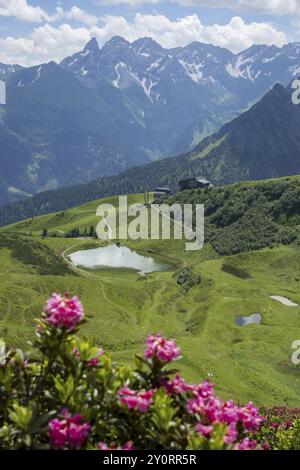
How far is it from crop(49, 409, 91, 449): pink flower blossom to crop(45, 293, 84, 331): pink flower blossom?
70.2 inches

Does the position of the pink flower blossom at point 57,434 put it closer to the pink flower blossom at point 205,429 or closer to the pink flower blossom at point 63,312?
the pink flower blossom at point 63,312

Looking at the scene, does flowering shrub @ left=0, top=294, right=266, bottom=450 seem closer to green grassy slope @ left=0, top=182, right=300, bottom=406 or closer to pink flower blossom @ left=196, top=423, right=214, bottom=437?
pink flower blossom @ left=196, top=423, right=214, bottom=437

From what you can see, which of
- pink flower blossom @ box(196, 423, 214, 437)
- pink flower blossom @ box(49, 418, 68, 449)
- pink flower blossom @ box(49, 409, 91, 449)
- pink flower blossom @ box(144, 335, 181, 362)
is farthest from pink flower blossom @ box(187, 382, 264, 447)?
pink flower blossom @ box(49, 418, 68, 449)

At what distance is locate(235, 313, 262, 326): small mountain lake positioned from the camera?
109200mm

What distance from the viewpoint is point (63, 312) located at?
9.97m

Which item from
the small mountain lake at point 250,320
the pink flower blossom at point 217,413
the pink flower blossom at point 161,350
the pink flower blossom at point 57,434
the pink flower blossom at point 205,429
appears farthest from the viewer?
the small mountain lake at point 250,320

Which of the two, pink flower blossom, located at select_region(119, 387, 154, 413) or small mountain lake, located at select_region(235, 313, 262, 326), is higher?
pink flower blossom, located at select_region(119, 387, 154, 413)

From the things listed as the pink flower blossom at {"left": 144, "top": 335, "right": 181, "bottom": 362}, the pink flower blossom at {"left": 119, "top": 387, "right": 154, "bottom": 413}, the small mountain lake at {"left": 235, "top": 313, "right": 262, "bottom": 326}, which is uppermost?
the pink flower blossom at {"left": 144, "top": 335, "right": 181, "bottom": 362}

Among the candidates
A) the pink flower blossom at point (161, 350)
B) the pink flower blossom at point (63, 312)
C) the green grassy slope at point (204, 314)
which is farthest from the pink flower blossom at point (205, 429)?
the green grassy slope at point (204, 314)

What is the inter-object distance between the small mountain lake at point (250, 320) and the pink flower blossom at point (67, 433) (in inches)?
4010

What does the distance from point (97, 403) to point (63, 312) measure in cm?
209

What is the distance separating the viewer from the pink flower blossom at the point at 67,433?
9.25 metres

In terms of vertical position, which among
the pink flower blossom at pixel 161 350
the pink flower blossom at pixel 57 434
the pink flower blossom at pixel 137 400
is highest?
the pink flower blossom at pixel 161 350

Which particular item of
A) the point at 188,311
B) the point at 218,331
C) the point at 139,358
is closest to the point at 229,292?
the point at 188,311
